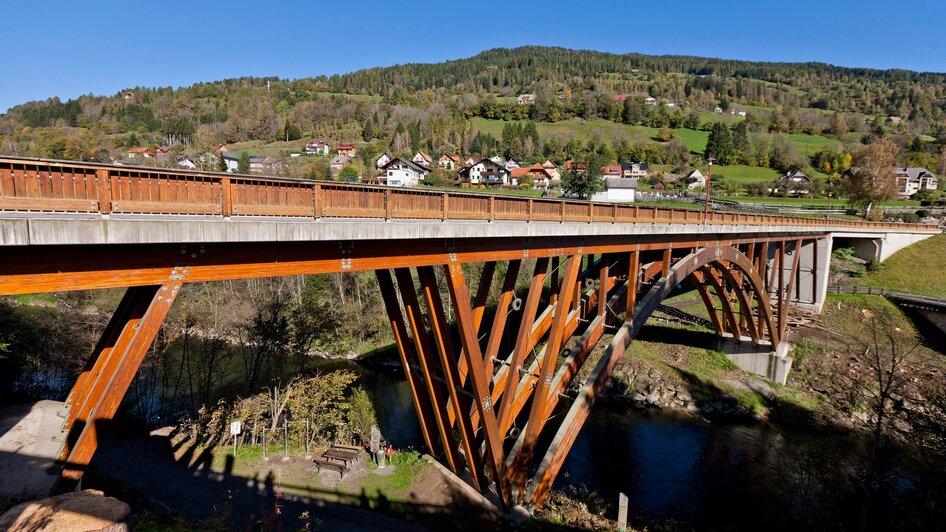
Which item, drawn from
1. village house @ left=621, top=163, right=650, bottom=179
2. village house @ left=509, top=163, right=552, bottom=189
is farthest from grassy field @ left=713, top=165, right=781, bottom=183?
village house @ left=509, top=163, right=552, bottom=189

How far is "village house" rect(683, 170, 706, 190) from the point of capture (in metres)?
81.6

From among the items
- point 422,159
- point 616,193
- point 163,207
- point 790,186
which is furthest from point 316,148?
point 163,207

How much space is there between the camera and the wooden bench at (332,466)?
50.0 feet

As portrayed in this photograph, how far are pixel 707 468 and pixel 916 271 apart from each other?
106ft

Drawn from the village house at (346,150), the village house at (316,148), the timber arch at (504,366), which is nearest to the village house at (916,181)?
the timber arch at (504,366)

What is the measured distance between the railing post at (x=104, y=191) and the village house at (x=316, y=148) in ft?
353

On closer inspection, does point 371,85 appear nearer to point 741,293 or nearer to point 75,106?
point 75,106

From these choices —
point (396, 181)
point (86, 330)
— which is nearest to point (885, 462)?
point (86, 330)

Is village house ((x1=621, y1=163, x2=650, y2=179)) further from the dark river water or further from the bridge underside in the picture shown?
the dark river water

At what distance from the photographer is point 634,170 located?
94.2m

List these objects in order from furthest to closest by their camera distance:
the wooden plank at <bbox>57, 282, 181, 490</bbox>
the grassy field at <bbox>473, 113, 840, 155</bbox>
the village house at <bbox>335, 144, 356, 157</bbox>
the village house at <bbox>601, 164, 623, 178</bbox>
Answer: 1. the grassy field at <bbox>473, 113, 840, 155</bbox>
2. the village house at <bbox>335, 144, 356, 157</bbox>
3. the village house at <bbox>601, 164, 623, 178</bbox>
4. the wooden plank at <bbox>57, 282, 181, 490</bbox>

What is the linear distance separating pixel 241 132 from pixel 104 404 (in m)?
138

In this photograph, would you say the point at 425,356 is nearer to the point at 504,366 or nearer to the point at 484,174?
the point at 504,366

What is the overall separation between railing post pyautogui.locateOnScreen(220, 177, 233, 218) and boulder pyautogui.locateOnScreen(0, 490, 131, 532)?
4327mm
